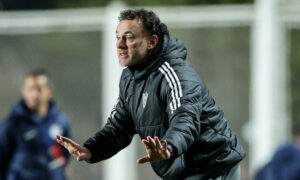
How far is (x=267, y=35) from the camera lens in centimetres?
1195

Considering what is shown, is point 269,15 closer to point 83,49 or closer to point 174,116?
point 83,49

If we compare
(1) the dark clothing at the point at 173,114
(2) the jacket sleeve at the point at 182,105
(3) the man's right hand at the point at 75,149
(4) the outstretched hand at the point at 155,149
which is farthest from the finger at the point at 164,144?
(3) the man's right hand at the point at 75,149

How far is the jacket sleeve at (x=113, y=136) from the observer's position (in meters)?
5.63

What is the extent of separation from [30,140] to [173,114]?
489cm

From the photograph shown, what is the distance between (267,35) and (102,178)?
3.08 metres

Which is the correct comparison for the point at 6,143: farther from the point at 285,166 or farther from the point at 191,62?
the point at 191,62

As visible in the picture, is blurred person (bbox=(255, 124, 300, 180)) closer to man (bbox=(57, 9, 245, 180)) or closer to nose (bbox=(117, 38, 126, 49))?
man (bbox=(57, 9, 245, 180))

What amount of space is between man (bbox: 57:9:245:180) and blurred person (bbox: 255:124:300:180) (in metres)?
2.91

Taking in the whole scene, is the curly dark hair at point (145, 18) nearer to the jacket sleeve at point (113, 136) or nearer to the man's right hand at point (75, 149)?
the jacket sleeve at point (113, 136)

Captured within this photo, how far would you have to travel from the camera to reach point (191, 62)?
12.0 m

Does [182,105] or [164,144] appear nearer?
[164,144]

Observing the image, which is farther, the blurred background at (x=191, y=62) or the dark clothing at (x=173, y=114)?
the blurred background at (x=191, y=62)

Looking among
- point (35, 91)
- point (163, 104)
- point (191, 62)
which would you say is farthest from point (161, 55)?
point (191, 62)

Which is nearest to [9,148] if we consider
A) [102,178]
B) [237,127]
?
[102,178]
